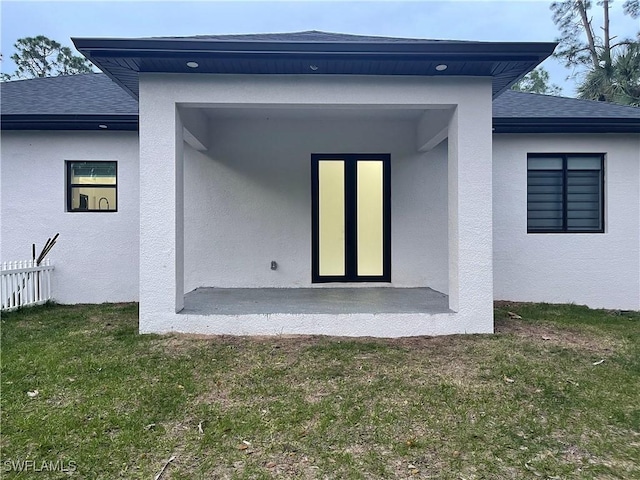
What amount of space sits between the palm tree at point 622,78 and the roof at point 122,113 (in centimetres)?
532

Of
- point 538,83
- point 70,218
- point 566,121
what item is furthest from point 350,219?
point 538,83

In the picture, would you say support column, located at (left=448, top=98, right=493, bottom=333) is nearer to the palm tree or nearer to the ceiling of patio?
the ceiling of patio

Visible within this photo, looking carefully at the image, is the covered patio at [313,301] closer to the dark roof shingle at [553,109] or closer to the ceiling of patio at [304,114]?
the ceiling of patio at [304,114]

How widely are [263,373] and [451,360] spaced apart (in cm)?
198

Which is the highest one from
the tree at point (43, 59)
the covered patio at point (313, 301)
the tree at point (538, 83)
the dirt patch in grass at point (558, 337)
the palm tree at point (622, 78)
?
the tree at point (43, 59)

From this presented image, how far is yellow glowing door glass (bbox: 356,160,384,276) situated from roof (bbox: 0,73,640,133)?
91.5 inches

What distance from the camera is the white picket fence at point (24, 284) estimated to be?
6.16 metres

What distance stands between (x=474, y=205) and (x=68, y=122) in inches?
267

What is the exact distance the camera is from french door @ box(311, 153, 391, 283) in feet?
25.1

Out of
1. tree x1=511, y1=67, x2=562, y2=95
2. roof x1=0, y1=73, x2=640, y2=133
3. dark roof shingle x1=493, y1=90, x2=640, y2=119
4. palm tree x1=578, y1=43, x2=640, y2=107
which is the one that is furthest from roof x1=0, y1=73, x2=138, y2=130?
tree x1=511, y1=67, x2=562, y2=95

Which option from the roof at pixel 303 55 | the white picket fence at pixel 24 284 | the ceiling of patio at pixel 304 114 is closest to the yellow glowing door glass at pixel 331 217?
the ceiling of patio at pixel 304 114

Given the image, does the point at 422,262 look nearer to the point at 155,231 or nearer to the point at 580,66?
the point at 155,231

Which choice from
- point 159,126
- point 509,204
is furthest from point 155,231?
point 509,204

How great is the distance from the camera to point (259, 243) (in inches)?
301
